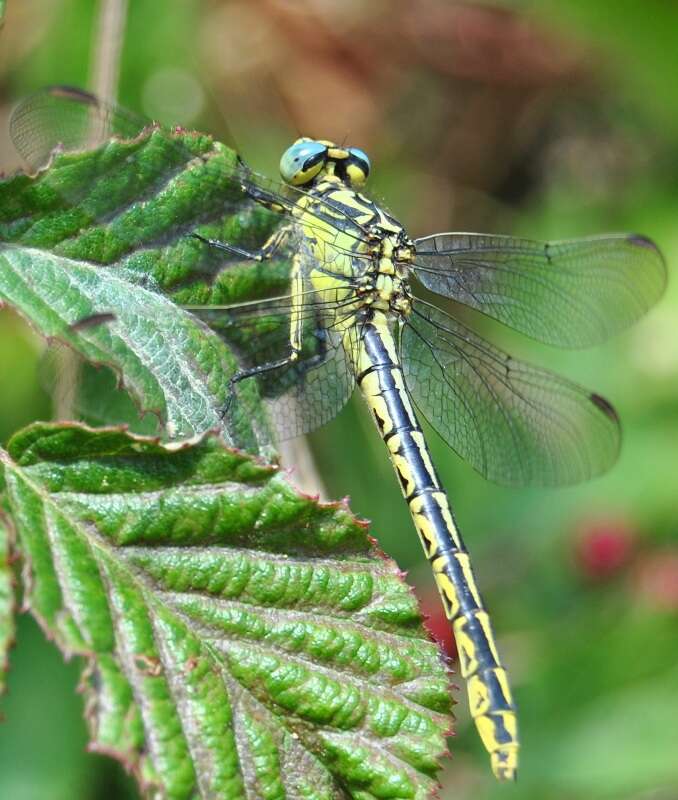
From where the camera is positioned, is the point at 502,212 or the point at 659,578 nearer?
the point at 659,578

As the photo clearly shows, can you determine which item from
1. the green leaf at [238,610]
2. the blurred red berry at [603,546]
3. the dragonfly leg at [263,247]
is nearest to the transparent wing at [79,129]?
the dragonfly leg at [263,247]

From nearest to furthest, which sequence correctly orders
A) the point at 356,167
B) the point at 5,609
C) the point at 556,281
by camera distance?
the point at 5,609 → the point at 356,167 → the point at 556,281

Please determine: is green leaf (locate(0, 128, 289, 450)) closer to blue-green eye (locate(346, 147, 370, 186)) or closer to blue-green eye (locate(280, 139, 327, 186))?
blue-green eye (locate(280, 139, 327, 186))

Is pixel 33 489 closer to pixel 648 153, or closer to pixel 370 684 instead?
pixel 370 684

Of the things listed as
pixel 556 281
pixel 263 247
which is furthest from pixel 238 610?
pixel 556 281

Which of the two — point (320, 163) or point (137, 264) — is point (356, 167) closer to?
Result: point (320, 163)

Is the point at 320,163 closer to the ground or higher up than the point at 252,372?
higher up

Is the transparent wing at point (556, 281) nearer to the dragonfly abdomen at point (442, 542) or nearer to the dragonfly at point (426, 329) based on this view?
the dragonfly at point (426, 329)
